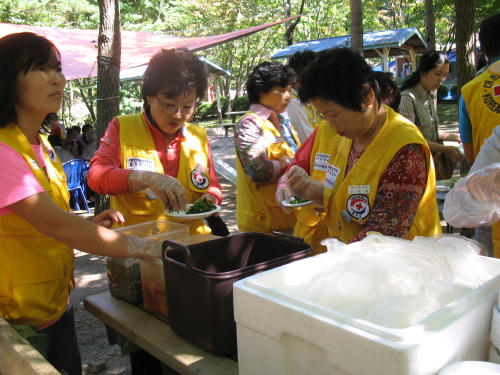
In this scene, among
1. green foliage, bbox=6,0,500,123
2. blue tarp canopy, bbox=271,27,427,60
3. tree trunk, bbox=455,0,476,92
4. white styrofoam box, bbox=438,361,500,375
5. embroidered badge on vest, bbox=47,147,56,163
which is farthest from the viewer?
green foliage, bbox=6,0,500,123

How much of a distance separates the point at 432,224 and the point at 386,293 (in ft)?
3.42

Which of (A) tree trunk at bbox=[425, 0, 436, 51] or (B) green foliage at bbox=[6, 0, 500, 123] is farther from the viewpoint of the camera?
(B) green foliage at bbox=[6, 0, 500, 123]

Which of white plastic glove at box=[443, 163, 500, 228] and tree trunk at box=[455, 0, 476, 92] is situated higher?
tree trunk at box=[455, 0, 476, 92]

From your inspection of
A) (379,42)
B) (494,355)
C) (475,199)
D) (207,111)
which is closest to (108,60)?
(475,199)

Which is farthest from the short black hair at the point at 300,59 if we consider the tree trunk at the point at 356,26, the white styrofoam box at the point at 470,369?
the tree trunk at the point at 356,26

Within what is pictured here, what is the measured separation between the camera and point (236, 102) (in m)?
25.8

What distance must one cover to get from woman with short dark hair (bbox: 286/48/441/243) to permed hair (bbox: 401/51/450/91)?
2659mm

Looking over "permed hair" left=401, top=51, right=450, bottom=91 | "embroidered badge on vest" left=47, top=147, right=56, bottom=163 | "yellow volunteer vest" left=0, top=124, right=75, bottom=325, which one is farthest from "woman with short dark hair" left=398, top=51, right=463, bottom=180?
"yellow volunteer vest" left=0, top=124, right=75, bottom=325

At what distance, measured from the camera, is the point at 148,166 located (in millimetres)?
2398

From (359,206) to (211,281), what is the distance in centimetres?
79

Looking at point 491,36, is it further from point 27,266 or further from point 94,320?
point 94,320

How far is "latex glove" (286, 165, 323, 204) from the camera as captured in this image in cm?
211

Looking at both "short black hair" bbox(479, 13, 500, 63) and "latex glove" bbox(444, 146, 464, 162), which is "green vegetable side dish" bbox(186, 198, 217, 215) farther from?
"latex glove" bbox(444, 146, 464, 162)

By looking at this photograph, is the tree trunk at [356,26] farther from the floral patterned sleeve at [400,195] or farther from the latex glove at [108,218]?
the latex glove at [108,218]
